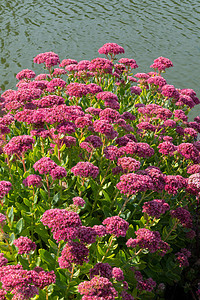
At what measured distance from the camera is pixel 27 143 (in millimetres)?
3748

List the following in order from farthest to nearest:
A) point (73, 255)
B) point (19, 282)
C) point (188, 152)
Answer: point (188, 152) < point (73, 255) < point (19, 282)

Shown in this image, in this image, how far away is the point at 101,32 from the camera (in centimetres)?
1789

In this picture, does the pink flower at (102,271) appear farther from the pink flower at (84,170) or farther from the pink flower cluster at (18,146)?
the pink flower cluster at (18,146)

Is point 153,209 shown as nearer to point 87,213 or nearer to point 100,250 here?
point 100,250

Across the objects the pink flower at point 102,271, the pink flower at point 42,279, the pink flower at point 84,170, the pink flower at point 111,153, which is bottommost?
the pink flower at point 102,271

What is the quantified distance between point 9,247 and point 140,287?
1645mm

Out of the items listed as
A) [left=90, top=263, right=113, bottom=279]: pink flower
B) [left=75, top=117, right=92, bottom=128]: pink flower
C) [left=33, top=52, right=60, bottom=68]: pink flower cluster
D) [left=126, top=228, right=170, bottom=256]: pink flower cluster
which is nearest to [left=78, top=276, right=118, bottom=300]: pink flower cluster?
[left=90, top=263, right=113, bottom=279]: pink flower

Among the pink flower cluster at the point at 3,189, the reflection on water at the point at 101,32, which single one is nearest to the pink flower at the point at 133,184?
the pink flower cluster at the point at 3,189

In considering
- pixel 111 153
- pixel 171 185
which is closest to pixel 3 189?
pixel 111 153

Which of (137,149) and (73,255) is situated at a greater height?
(137,149)

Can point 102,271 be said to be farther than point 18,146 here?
No

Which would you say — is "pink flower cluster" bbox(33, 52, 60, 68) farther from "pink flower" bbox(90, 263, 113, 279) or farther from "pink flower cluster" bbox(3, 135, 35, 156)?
"pink flower" bbox(90, 263, 113, 279)

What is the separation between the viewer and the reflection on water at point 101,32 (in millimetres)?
15004

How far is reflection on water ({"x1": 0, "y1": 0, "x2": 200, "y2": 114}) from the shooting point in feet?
49.2
